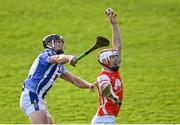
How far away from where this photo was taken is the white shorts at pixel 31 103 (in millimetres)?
12633

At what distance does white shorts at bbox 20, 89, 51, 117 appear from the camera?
1263 cm

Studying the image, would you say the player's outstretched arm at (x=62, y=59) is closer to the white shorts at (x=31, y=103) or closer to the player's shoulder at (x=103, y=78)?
the player's shoulder at (x=103, y=78)

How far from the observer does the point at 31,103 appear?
12.7m

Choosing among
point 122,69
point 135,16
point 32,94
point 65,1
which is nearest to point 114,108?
point 32,94

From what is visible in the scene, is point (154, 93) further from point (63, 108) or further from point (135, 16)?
point (135, 16)

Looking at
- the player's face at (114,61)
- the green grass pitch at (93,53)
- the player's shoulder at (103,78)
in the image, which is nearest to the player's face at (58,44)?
the player's face at (114,61)

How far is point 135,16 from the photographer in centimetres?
2803

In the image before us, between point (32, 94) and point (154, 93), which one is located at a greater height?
point (32, 94)

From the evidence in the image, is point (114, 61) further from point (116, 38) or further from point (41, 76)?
point (41, 76)

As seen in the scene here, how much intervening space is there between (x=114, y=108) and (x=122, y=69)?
995 centimetres

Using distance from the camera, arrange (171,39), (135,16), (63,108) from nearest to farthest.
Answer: (63,108)
(171,39)
(135,16)

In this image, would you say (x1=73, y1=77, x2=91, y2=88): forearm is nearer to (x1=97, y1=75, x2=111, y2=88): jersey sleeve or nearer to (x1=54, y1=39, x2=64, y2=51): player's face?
(x1=54, y1=39, x2=64, y2=51): player's face

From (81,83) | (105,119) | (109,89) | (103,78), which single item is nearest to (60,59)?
(103,78)

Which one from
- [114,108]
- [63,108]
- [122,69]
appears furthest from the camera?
[122,69]
